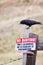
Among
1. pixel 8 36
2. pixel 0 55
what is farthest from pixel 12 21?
pixel 0 55

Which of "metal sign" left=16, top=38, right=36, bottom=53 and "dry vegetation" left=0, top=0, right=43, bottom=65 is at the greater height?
"dry vegetation" left=0, top=0, right=43, bottom=65

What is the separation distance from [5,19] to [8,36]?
2.56ft

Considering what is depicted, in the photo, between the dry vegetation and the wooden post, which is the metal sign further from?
the dry vegetation

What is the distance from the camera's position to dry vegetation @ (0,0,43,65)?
485 centimetres

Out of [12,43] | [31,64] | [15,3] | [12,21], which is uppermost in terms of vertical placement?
[15,3]

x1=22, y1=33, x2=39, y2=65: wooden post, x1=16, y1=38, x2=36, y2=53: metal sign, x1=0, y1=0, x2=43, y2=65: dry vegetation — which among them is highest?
x1=0, y1=0, x2=43, y2=65: dry vegetation

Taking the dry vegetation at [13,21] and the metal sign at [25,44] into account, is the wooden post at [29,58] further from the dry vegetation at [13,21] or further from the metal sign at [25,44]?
the dry vegetation at [13,21]

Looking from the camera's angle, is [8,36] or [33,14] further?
[33,14]

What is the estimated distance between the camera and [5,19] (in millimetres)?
6184

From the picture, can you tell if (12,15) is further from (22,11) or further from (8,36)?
(8,36)

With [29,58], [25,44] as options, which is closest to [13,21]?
[29,58]

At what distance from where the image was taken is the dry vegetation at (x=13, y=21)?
485 cm

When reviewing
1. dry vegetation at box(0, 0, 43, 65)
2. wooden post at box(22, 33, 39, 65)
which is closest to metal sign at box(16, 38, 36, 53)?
wooden post at box(22, 33, 39, 65)

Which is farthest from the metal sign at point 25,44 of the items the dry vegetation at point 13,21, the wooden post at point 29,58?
the dry vegetation at point 13,21
